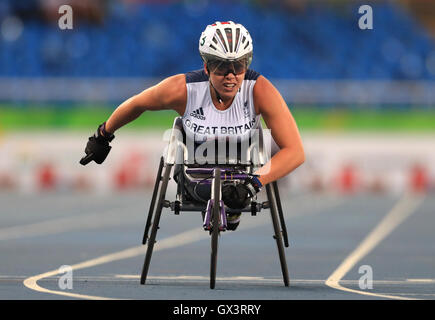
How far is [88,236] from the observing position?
15453 millimetres

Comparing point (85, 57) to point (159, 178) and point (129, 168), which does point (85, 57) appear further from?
point (159, 178)

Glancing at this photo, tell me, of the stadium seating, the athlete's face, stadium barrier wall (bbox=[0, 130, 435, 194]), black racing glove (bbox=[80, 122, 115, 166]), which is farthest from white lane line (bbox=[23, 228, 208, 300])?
the stadium seating

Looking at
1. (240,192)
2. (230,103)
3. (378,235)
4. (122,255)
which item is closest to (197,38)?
(378,235)

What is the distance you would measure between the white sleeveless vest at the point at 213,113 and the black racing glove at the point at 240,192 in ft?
1.55

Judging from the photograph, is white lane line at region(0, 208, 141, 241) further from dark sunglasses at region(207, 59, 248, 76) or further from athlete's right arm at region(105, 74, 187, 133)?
dark sunglasses at region(207, 59, 248, 76)

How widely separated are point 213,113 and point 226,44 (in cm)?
57

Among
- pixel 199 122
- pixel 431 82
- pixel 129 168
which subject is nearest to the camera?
pixel 199 122

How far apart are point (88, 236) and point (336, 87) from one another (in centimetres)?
1357

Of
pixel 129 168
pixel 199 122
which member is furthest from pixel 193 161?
pixel 129 168

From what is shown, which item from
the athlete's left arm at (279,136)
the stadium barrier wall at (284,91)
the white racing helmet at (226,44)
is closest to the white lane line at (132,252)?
the athlete's left arm at (279,136)

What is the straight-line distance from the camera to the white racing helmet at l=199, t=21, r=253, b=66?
28.3 feet

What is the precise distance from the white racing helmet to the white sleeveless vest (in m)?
0.25

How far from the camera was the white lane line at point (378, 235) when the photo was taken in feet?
32.5

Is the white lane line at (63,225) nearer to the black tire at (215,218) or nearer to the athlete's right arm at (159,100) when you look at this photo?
the athlete's right arm at (159,100)
